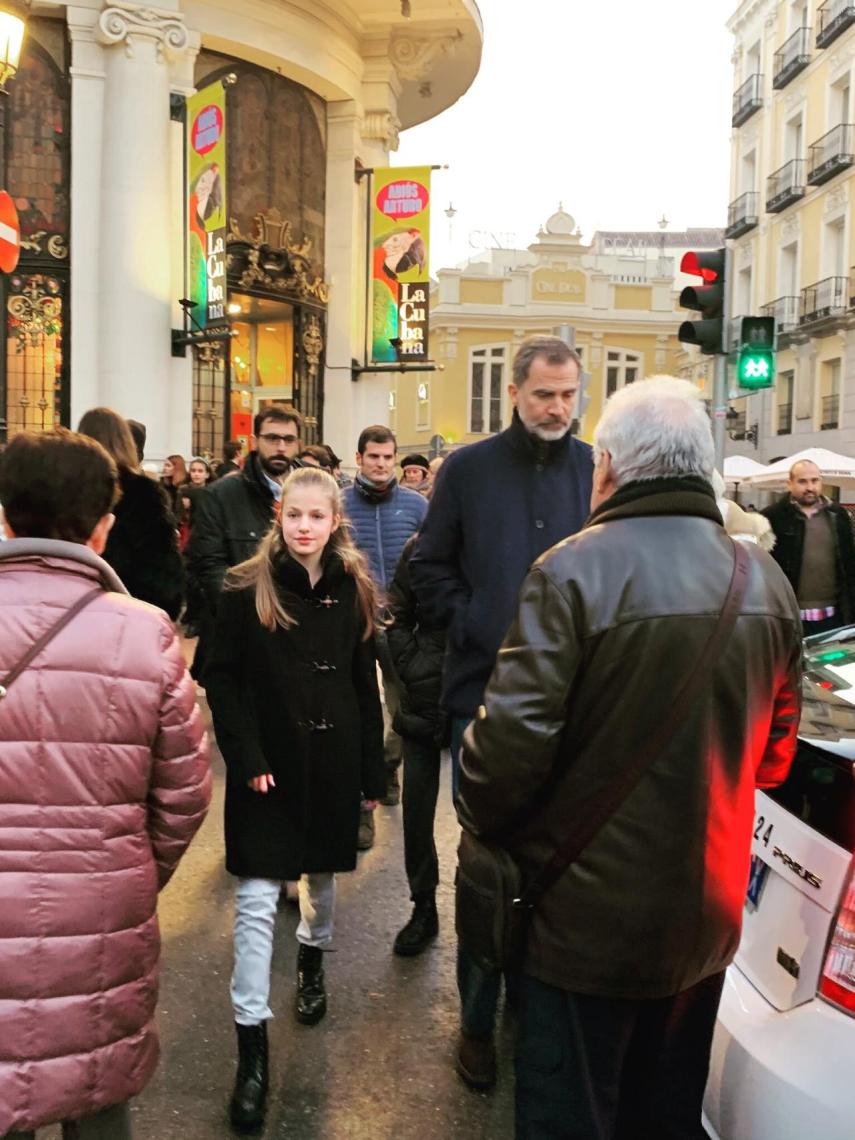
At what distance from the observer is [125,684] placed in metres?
2.16

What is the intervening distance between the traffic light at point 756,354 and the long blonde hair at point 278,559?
624 cm

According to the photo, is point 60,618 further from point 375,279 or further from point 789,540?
point 375,279

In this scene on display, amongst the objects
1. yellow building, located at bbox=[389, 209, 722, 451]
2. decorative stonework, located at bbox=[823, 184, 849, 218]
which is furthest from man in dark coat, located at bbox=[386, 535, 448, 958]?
yellow building, located at bbox=[389, 209, 722, 451]

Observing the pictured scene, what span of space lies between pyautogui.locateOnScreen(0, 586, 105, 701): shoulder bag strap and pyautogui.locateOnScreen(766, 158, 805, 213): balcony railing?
35534 millimetres

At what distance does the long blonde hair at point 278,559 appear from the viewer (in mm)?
3477

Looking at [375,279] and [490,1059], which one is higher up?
[375,279]

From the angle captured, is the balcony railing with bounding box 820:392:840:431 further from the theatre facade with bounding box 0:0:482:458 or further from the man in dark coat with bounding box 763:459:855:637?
the man in dark coat with bounding box 763:459:855:637

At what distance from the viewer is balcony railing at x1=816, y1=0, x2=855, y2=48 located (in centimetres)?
2978

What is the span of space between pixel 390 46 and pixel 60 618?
18.4 m

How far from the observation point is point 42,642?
6.91ft

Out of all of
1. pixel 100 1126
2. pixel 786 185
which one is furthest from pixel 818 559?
pixel 786 185

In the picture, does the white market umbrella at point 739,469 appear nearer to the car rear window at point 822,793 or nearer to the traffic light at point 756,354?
the traffic light at point 756,354

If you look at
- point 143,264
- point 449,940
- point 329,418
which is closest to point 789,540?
point 449,940

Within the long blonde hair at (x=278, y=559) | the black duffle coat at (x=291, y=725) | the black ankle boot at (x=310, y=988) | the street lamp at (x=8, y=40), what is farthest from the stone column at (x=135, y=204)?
the black ankle boot at (x=310, y=988)
